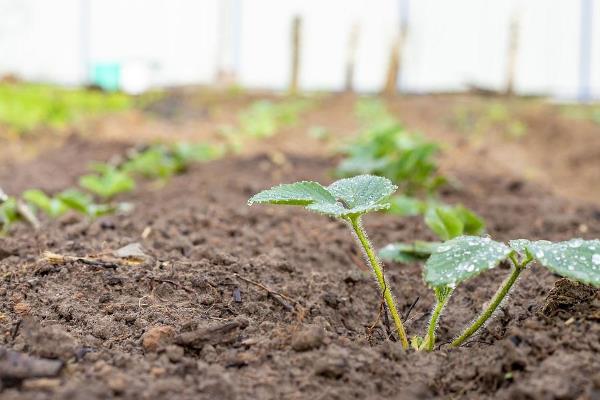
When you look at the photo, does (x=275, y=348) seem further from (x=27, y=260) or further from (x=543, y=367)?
(x=27, y=260)

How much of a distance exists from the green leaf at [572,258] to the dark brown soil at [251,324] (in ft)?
0.41

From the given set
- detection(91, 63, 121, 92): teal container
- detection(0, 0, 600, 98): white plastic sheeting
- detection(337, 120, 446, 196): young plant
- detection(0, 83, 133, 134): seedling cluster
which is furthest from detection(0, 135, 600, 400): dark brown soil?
detection(91, 63, 121, 92): teal container

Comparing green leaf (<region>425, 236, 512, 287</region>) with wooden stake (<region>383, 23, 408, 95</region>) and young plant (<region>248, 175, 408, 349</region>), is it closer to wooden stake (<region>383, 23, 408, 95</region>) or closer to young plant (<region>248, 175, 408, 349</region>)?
young plant (<region>248, 175, 408, 349</region>)

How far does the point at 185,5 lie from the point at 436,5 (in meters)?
5.60

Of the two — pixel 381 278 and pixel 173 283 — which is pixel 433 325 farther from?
pixel 173 283

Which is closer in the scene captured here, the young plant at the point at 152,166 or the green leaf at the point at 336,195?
the green leaf at the point at 336,195

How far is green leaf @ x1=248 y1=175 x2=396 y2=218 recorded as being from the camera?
117 cm

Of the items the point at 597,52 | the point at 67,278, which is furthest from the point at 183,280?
the point at 597,52

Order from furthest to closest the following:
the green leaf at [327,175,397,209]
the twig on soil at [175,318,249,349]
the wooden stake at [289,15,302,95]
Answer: the wooden stake at [289,15,302,95]
the green leaf at [327,175,397,209]
the twig on soil at [175,318,249,349]

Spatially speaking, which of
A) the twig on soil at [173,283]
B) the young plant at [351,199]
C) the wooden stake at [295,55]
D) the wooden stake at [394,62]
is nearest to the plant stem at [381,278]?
the young plant at [351,199]

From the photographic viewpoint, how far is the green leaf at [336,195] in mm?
1171

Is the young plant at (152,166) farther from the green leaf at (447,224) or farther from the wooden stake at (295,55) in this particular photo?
the wooden stake at (295,55)

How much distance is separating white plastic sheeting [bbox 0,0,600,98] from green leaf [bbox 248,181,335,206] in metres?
13.0

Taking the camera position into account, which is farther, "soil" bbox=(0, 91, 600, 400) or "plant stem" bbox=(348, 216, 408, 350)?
"plant stem" bbox=(348, 216, 408, 350)
